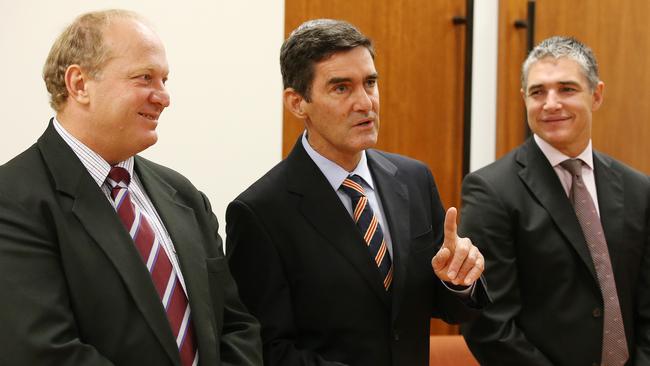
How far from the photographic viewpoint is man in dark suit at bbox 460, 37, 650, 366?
2746 mm

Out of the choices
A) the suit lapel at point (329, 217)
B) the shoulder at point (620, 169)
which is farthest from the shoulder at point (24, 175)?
the shoulder at point (620, 169)

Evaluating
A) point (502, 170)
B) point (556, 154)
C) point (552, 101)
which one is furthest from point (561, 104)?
point (502, 170)

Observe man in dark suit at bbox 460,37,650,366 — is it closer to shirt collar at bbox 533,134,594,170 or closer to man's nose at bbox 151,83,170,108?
shirt collar at bbox 533,134,594,170

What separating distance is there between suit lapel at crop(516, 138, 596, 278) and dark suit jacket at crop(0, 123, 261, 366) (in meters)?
1.28

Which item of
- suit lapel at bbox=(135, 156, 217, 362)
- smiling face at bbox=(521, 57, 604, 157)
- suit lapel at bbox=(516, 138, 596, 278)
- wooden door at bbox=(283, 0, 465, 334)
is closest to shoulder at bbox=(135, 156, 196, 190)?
suit lapel at bbox=(135, 156, 217, 362)

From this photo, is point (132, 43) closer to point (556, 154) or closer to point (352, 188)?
point (352, 188)

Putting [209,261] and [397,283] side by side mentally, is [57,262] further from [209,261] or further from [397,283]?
[397,283]

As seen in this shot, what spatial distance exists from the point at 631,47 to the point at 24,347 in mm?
3462

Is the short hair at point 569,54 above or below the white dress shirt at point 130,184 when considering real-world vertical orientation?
above

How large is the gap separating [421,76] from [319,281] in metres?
2.07

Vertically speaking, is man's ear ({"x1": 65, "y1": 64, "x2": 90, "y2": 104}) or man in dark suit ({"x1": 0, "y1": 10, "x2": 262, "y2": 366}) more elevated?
man's ear ({"x1": 65, "y1": 64, "x2": 90, "y2": 104})

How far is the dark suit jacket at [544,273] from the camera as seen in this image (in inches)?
108

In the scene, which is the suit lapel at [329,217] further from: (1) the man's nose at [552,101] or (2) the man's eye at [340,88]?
(1) the man's nose at [552,101]

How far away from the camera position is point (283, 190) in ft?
7.99
